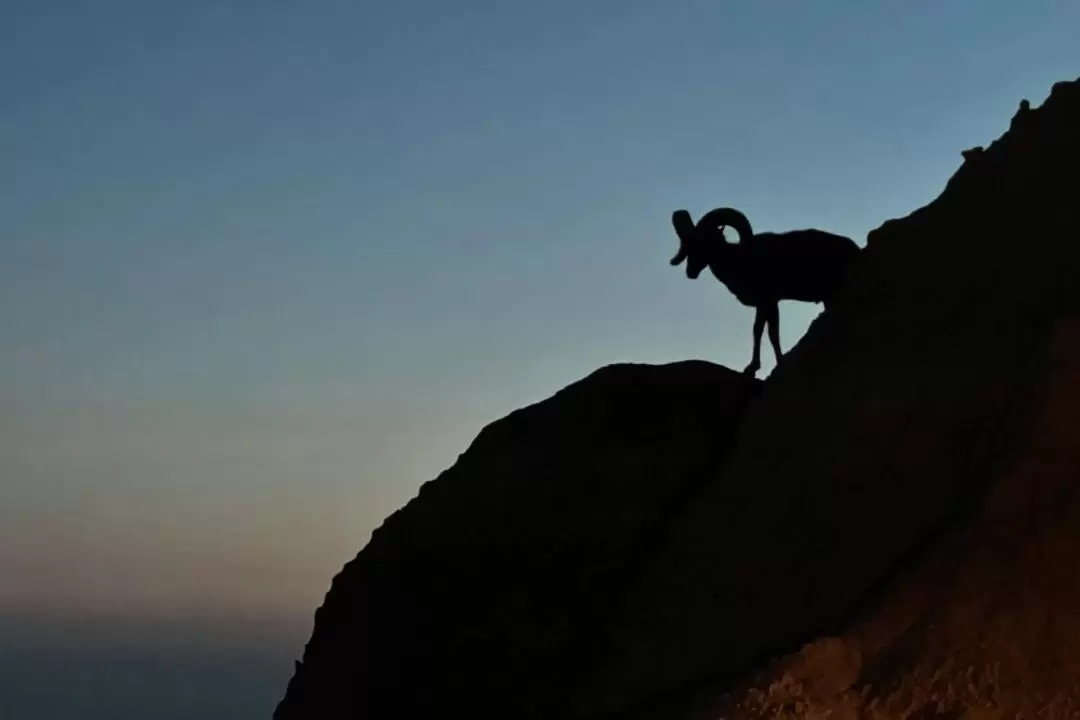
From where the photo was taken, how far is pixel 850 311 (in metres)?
9.69

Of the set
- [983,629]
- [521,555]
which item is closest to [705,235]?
[521,555]

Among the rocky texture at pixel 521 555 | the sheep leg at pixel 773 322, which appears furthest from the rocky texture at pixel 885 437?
the sheep leg at pixel 773 322

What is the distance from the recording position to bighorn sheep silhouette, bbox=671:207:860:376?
34.8 ft

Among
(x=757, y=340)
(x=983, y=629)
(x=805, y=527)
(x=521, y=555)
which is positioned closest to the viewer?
(x=983, y=629)

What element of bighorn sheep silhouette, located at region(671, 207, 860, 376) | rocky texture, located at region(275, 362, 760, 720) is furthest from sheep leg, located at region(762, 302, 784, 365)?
rocky texture, located at region(275, 362, 760, 720)

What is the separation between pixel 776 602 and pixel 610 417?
2.33 meters

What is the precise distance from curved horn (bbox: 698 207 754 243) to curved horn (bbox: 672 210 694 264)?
0.11 meters

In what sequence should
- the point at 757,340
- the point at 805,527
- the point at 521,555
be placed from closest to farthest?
the point at 805,527, the point at 521,555, the point at 757,340

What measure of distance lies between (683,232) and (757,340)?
1.25m

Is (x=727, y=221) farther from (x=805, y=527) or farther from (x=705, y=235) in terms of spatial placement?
(x=805, y=527)

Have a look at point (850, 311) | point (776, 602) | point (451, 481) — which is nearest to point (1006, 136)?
point (850, 311)

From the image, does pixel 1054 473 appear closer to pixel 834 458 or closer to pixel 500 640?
pixel 834 458

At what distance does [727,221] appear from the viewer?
11555mm

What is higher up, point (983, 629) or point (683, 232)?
point (683, 232)
